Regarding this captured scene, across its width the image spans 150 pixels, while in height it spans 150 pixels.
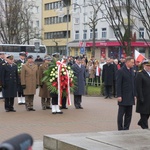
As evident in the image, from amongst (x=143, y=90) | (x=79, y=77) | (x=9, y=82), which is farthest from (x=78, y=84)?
(x=143, y=90)

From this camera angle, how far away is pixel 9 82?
13906 mm

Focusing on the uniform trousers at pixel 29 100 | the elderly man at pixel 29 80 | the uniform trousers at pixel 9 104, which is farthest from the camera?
the uniform trousers at pixel 29 100

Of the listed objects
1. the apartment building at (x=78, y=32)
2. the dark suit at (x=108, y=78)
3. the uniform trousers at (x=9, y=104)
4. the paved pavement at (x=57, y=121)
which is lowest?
the paved pavement at (x=57, y=121)

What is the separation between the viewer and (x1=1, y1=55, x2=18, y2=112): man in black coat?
1378 centimetres

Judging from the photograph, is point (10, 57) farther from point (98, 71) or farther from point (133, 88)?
point (98, 71)

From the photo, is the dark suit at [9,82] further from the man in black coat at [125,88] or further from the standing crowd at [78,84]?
the man in black coat at [125,88]

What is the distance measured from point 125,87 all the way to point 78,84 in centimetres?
553

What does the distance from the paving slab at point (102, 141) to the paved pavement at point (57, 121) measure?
1.80 m

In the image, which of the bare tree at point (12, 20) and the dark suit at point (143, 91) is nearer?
the dark suit at point (143, 91)

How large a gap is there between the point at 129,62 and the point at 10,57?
18.4 feet

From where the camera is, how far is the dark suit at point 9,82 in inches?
542

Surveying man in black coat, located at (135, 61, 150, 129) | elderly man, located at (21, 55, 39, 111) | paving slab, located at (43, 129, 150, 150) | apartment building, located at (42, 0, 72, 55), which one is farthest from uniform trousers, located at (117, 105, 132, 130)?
apartment building, located at (42, 0, 72, 55)

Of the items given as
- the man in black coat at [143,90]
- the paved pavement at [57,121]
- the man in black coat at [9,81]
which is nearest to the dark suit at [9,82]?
the man in black coat at [9,81]

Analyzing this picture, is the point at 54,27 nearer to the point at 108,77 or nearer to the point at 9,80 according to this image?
the point at 108,77
